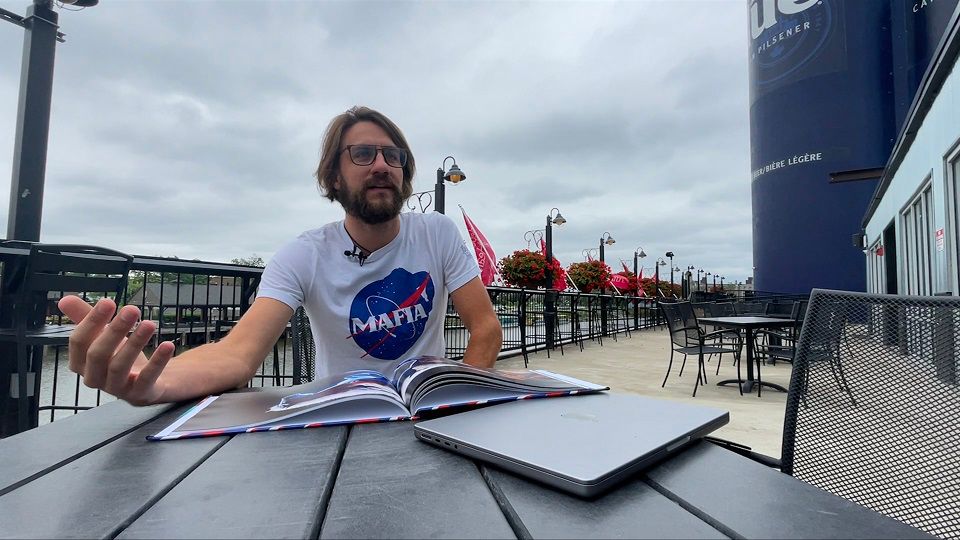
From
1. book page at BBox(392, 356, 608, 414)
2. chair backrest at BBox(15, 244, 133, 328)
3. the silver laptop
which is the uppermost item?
chair backrest at BBox(15, 244, 133, 328)

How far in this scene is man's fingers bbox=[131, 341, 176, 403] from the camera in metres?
0.74

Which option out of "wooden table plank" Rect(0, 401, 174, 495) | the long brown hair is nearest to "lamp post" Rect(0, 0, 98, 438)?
the long brown hair

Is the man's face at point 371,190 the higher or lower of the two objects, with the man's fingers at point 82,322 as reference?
higher

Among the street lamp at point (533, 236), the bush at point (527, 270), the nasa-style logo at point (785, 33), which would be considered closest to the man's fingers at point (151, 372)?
the bush at point (527, 270)

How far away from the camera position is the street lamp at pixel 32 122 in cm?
332

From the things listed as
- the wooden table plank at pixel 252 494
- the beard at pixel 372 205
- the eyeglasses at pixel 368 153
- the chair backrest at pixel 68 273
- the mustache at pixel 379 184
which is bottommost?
the wooden table plank at pixel 252 494

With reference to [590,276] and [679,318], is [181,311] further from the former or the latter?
[590,276]

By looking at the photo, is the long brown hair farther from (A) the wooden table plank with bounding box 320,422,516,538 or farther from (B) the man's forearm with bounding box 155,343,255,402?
(A) the wooden table plank with bounding box 320,422,516,538

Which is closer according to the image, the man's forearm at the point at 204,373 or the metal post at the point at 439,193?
the man's forearm at the point at 204,373

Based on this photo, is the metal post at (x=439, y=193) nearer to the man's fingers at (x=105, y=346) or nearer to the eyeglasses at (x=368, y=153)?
the eyeglasses at (x=368, y=153)

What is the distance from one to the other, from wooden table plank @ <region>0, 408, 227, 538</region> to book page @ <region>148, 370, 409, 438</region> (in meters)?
0.05

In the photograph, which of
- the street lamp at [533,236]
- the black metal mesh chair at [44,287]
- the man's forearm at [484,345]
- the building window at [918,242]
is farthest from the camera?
the street lamp at [533,236]

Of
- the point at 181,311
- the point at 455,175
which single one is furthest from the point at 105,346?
the point at 455,175

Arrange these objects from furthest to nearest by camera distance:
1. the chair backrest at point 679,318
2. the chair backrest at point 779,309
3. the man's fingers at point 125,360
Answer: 1. the chair backrest at point 779,309
2. the chair backrest at point 679,318
3. the man's fingers at point 125,360
